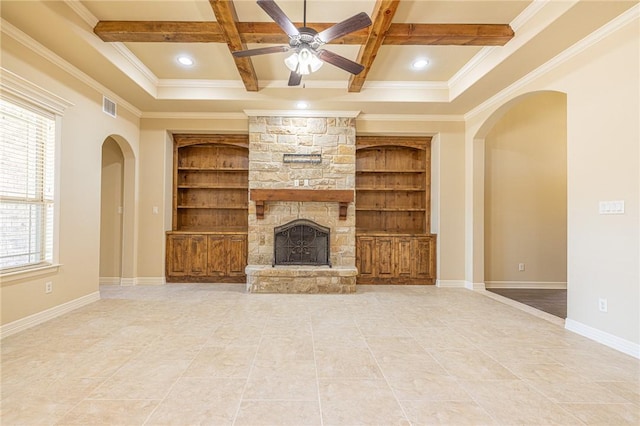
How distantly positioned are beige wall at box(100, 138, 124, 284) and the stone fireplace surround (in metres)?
2.31

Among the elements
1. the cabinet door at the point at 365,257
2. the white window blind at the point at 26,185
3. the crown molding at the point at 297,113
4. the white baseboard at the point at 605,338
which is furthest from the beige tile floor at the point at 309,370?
the crown molding at the point at 297,113

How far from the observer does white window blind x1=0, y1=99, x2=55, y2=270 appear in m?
2.92

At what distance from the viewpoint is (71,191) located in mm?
3648

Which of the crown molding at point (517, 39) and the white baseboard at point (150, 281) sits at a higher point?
the crown molding at point (517, 39)

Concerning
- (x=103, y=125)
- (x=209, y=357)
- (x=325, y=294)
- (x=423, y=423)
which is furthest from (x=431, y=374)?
(x=103, y=125)

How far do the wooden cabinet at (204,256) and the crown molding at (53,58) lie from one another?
2322 mm

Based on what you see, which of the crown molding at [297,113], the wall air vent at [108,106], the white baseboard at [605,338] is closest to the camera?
the white baseboard at [605,338]

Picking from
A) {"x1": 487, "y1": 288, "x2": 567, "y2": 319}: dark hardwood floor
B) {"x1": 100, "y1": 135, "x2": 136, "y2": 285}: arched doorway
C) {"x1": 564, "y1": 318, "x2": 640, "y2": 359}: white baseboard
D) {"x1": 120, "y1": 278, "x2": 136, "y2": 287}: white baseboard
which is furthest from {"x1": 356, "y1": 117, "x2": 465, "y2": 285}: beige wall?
{"x1": 120, "y1": 278, "x2": 136, "y2": 287}: white baseboard

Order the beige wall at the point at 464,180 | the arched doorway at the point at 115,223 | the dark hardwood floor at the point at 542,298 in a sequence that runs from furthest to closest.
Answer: the arched doorway at the point at 115,223 < the dark hardwood floor at the point at 542,298 < the beige wall at the point at 464,180

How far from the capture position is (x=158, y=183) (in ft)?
17.1

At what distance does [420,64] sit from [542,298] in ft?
12.7

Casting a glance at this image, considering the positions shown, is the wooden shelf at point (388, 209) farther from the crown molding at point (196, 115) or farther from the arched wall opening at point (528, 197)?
the crown molding at point (196, 115)

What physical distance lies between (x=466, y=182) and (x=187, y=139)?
5.01 meters

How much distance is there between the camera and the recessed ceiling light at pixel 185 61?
12.6 feet
